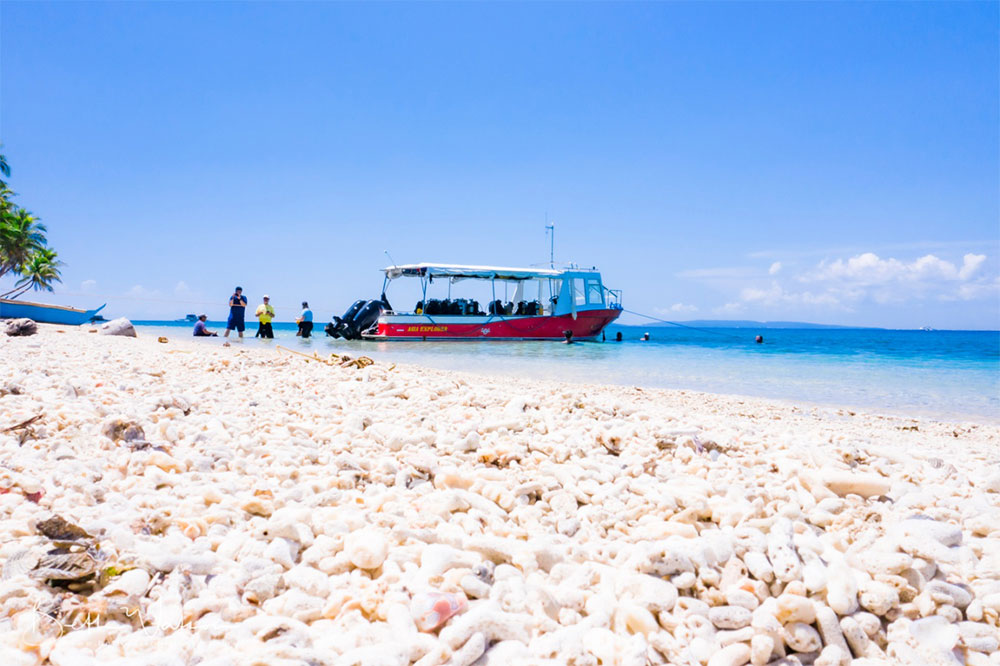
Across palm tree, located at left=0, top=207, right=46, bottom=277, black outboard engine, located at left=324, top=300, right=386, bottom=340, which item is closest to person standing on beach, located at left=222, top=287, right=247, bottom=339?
black outboard engine, located at left=324, top=300, right=386, bottom=340

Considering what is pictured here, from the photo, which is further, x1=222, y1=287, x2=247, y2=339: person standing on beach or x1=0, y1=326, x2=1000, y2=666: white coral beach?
x1=222, y1=287, x2=247, y2=339: person standing on beach

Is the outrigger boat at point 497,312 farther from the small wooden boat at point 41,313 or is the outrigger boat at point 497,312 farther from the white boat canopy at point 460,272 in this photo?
the small wooden boat at point 41,313

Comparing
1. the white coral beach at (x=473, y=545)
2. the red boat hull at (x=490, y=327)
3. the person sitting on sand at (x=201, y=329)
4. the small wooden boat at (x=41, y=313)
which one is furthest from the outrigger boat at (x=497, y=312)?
the white coral beach at (x=473, y=545)

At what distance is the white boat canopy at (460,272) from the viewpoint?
73.9ft

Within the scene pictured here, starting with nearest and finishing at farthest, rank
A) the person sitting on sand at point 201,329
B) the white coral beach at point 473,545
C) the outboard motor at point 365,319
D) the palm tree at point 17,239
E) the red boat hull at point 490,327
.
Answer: the white coral beach at point 473,545 → the person sitting on sand at point 201,329 → the red boat hull at point 490,327 → the outboard motor at point 365,319 → the palm tree at point 17,239

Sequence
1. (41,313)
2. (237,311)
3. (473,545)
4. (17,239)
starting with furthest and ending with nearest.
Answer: (17,239) → (41,313) → (237,311) → (473,545)

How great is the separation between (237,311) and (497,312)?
10.5m

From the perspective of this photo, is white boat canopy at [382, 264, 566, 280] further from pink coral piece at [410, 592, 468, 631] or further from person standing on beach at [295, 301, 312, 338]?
pink coral piece at [410, 592, 468, 631]

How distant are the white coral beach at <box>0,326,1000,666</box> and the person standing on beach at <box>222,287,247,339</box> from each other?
15.2 meters

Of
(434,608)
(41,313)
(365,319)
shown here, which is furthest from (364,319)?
(434,608)

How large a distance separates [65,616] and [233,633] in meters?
0.49

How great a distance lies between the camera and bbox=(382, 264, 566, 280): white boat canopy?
2253cm

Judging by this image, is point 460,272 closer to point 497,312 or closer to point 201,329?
point 497,312

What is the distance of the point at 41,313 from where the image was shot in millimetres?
25656
